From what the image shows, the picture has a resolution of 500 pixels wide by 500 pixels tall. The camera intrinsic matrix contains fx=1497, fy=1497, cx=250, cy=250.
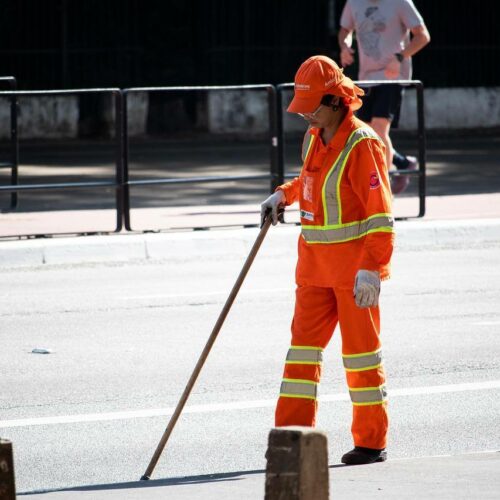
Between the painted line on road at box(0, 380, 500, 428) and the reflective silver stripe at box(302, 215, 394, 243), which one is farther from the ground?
the reflective silver stripe at box(302, 215, 394, 243)

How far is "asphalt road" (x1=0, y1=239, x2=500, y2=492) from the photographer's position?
22.7ft

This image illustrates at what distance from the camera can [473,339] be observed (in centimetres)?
933

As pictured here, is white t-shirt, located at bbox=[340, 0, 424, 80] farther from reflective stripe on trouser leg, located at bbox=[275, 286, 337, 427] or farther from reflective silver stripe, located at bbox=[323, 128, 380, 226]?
reflective stripe on trouser leg, located at bbox=[275, 286, 337, 427]

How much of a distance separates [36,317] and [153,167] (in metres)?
9.91

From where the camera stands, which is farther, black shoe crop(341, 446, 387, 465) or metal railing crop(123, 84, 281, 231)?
metal railing crop(123, 84, 281, 231)

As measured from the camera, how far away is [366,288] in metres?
6.14

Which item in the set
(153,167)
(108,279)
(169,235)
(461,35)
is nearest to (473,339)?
(108,279)

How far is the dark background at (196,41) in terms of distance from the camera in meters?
25.8

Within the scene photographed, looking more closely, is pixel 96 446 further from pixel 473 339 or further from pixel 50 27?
pixel 50 27

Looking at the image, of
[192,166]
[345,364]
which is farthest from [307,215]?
[192,166]

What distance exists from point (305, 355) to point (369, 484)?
865 millimetres

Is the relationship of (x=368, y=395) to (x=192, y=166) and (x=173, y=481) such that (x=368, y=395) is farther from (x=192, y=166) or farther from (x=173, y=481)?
(x=192, y=166)

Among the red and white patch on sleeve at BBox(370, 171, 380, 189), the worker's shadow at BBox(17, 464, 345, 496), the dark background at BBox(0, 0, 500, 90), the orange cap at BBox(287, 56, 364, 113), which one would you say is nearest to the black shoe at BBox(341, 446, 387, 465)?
the worker's shadow at BBox(17, 464, 345, 496)

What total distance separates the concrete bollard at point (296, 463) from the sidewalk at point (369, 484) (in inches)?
50.3
